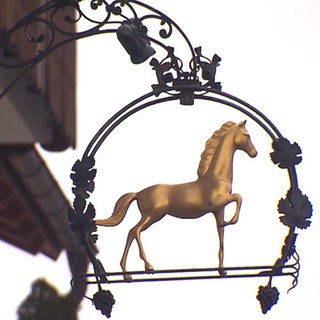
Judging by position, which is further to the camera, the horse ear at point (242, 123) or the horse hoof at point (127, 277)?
the horse ear at point (242, 123)

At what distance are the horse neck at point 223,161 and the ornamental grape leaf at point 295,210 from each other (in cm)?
45

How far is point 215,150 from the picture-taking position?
970cm

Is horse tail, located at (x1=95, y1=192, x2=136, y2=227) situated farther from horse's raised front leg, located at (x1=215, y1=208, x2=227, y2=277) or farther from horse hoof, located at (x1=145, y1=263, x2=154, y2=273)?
horse's raised front leg, located at (x1=215, y1=208, x2=227, y2=277)

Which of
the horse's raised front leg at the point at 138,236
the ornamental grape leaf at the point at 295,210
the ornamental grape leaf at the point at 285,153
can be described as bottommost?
the horse's raised front leg at the point at 138,236

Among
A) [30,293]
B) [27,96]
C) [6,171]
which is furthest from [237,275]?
[6,171]

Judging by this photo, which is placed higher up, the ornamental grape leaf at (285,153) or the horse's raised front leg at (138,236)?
the ornamental grape leaf at (285,153)

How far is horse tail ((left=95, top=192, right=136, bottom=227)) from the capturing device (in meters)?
9.48

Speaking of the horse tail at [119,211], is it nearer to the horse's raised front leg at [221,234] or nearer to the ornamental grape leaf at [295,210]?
the horse's raised front leg at [221,234]

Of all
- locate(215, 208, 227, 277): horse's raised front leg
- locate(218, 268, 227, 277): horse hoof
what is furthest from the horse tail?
locate(218, 268, 227, 277): horse hoof

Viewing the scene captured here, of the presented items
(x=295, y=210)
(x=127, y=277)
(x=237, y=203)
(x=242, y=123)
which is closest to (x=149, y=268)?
(x=127, y=277)

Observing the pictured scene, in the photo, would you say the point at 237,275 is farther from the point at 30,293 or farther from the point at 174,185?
the point at 30,293

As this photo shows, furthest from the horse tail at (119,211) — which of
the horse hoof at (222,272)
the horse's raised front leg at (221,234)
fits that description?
the horse hoof at (222,272)

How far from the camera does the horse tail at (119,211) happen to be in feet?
31.1

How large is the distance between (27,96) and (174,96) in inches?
484
